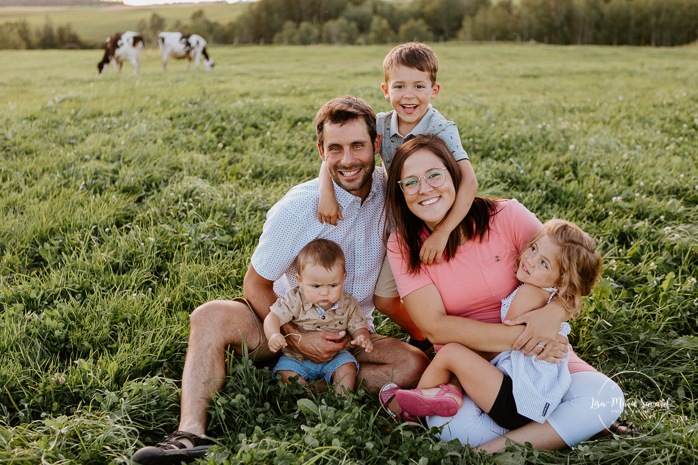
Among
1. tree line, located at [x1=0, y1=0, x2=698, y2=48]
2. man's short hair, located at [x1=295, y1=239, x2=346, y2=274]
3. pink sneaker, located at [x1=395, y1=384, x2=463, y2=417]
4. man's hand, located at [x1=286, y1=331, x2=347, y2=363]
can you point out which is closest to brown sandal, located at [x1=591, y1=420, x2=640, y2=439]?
pink sneaker, located at [x1=395, y1=384, x2=463, y2=417]

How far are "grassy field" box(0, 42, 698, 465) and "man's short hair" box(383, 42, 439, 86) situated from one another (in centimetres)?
192

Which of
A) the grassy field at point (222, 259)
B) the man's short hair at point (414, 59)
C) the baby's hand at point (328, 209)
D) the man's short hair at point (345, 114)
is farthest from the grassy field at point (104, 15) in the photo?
the baby's hand at point (328, 209)

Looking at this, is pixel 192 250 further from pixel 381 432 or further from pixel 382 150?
pixel 381 432

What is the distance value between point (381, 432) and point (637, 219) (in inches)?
146

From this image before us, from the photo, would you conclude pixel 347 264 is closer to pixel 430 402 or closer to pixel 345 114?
pixel 345 114

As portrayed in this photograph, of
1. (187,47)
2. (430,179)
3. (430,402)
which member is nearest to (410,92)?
(430,179)

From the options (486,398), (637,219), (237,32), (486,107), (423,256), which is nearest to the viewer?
(486,398)

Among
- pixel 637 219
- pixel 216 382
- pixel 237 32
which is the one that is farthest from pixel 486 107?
pixel 237 32

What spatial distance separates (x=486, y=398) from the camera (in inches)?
126

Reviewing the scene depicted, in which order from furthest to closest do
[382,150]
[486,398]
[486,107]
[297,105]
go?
[486,107] < [297,105] < [382,150] < [486,398]

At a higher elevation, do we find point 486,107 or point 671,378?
point 486,107

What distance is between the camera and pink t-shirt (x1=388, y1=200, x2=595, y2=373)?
3.54 meters

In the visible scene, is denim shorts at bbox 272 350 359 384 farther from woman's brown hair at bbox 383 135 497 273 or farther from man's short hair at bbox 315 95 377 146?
man's short hair at bbox 315 95 377 146

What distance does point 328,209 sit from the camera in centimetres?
358
